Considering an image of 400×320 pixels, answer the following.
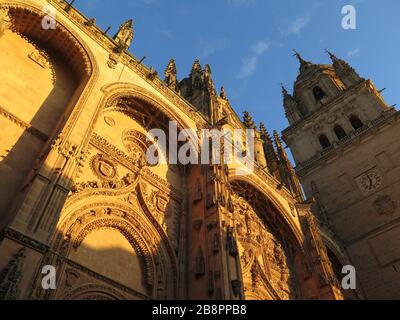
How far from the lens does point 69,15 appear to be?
1250 cm

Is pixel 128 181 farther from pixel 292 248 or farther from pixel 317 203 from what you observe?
pixel 317 203

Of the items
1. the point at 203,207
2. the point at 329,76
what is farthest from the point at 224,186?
the point at 329,76

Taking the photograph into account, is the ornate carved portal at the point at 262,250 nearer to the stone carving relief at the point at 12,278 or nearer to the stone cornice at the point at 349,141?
the stone carving relief at the point at 12,278

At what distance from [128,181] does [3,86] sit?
431 cm

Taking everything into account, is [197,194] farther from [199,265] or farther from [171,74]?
[171,74]

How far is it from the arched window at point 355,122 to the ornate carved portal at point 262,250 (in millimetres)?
14649

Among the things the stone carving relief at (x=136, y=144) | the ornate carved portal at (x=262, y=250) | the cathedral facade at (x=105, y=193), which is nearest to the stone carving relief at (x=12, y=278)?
the cathedral facade at (x=105, y=193)

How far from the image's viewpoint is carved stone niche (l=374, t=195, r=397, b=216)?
21.7 m

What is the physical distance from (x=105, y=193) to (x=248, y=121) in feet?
55.2

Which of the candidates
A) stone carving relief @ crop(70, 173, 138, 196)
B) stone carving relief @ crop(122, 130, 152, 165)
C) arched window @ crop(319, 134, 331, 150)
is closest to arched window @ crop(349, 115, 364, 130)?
arched window @ crop(319, 134, 331, 150)

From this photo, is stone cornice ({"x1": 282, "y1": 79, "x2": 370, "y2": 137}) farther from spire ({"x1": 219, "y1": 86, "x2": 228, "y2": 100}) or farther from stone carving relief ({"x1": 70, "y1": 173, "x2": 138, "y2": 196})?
stone carving relief ({"x1": 70, "y1": 173, "x2": 138, "y2": 196})

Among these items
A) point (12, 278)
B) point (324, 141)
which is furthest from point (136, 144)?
point (324, 141)

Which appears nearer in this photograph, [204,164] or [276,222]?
[204,164]

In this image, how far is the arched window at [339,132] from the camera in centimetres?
2858
